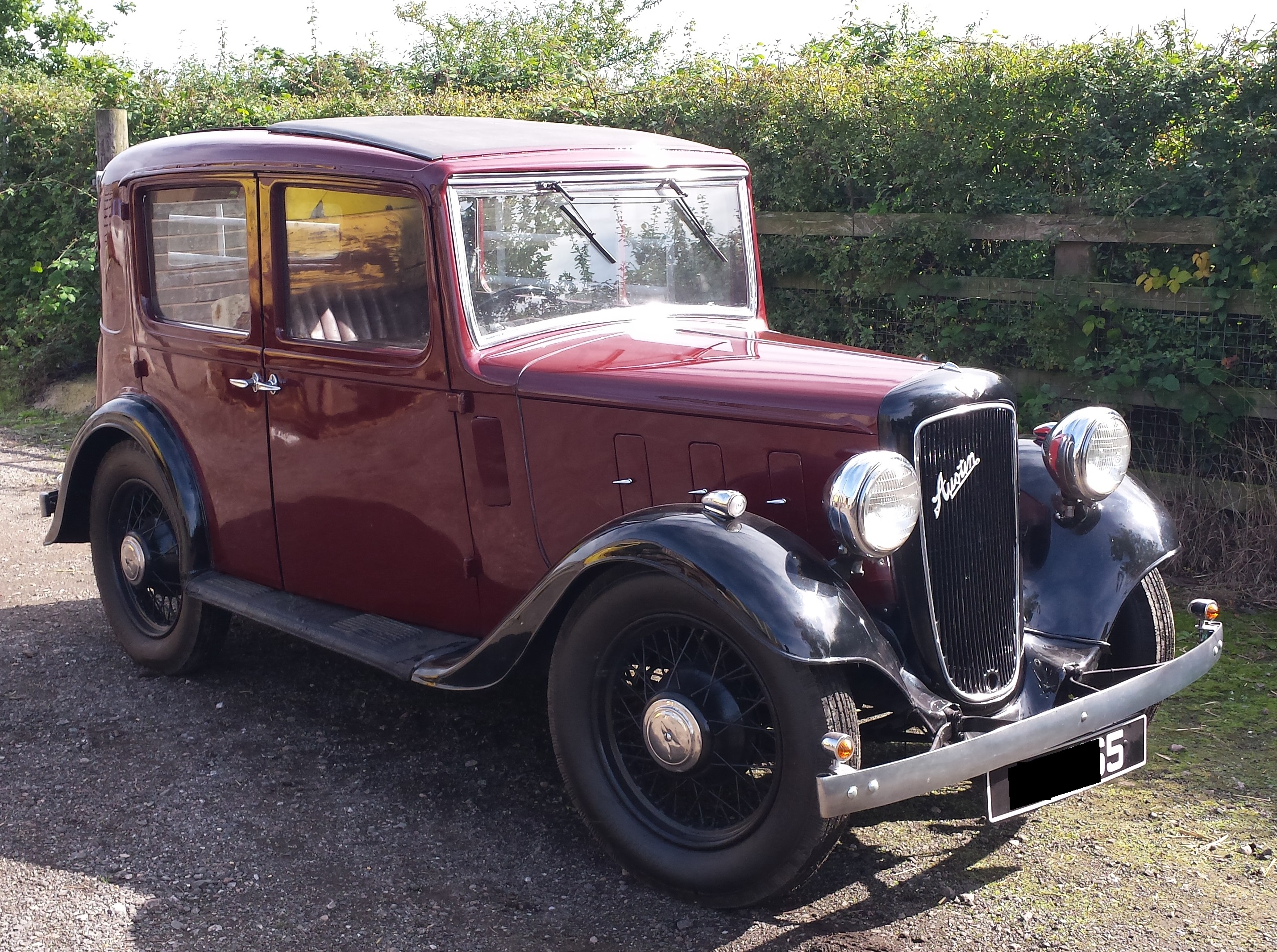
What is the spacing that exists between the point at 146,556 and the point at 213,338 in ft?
2.91

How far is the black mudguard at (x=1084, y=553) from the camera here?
3172mm

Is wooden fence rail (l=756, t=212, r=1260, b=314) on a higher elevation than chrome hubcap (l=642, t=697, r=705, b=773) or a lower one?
higher

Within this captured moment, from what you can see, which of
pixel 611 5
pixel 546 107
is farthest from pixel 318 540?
pixel 611 5

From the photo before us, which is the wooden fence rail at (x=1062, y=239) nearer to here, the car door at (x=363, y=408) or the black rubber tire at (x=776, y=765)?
the car door at (x=363, y=408)

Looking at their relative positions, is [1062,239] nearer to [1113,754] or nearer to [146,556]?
[1113,754]

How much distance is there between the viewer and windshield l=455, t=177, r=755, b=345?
334cm

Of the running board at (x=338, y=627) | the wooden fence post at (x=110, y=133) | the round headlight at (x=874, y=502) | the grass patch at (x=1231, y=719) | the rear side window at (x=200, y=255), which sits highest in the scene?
the wooden fence post at (x=110, y=133)

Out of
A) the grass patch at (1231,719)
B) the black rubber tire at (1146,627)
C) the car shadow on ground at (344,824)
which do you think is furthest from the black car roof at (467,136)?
the grass patch at (1231,719)

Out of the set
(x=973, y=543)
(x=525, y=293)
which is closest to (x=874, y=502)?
(x=973, y=543)

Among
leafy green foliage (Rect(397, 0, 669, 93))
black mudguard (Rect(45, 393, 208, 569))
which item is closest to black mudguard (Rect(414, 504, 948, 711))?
black mudguard (Rect(45, 393, 208, 569))

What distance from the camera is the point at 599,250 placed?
3570mm

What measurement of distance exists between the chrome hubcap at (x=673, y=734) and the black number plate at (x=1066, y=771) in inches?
25.7

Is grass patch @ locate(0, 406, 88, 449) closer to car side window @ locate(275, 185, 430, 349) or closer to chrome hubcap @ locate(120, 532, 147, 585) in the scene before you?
chrome hubcap @ locate(120, 532, 147, 585)

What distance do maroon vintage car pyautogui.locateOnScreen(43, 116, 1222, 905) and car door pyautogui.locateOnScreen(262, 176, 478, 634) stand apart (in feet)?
0.04
